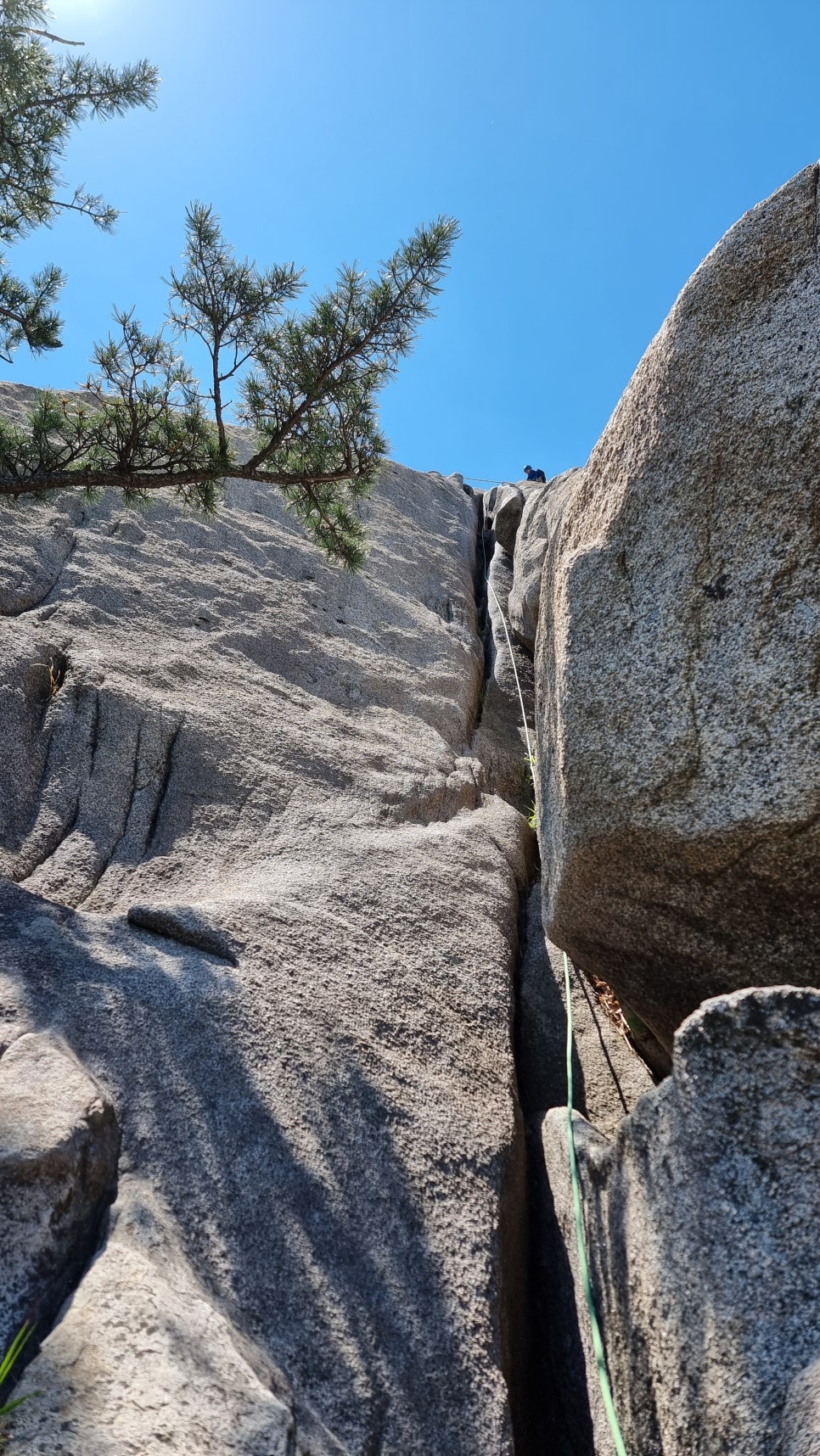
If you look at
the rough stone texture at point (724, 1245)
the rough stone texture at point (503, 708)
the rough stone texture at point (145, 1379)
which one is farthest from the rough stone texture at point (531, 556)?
the rough stone texture at point (145, 1379)

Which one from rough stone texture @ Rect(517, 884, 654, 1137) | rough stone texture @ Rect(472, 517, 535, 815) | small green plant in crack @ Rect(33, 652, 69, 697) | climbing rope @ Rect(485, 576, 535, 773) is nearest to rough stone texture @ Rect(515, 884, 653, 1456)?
rough stone texture @ Rect(517, 884, 654, 1137)

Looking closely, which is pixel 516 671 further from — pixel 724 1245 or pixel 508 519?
pixel 724 1245

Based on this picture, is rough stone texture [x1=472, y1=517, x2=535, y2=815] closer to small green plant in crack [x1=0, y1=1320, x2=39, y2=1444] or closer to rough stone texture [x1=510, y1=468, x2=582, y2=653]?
rough stone texture [x1=510, y1=468, x2=582, y2=653]

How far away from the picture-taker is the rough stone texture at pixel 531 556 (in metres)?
8.41

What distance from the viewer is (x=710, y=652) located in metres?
3.14

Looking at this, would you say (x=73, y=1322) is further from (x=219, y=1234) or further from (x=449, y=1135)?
(x=449, y=1135)

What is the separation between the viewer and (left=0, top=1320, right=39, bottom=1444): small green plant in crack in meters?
2.01

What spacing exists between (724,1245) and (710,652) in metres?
1.76

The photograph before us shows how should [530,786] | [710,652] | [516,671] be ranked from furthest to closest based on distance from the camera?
[516,671] → [530,786] → [710,652]

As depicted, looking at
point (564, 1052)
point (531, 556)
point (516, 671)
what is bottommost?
point (564, 1052)

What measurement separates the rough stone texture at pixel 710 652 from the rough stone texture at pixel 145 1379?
188cm

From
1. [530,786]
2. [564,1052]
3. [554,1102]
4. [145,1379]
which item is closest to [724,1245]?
[145,1379]

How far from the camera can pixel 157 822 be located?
5250 millimetres

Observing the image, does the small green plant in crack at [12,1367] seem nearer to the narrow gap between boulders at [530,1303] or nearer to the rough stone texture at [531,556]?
the narrow gap between boulders at [530,1303]
